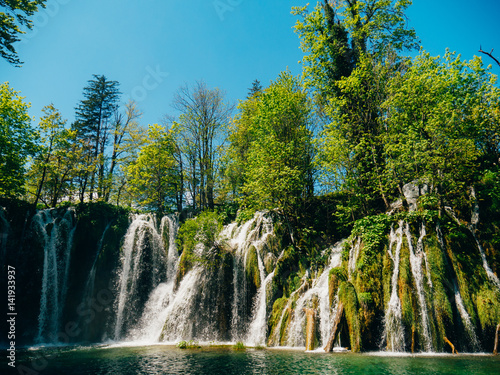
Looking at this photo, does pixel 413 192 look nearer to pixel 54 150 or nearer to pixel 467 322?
pixel 467 322

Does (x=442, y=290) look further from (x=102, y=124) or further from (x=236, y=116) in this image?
(x=102, y=124)

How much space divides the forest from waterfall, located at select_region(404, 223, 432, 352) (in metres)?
0.39

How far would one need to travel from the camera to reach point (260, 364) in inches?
386

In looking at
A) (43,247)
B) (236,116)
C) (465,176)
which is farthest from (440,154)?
(43,247)

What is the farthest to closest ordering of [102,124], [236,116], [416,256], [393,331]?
[102,124] < [236,116] < [416,256] < [393,331]

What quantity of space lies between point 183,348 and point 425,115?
1772cm

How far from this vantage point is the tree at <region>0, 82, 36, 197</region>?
21531 millimetres

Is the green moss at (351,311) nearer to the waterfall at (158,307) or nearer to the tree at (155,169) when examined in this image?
the waterfall at (158,307)

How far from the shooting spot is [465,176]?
47.2 ft

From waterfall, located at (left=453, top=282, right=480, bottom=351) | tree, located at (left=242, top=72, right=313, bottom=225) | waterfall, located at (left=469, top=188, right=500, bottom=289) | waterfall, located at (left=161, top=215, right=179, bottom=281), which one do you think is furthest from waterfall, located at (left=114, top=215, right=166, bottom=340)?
waterfall, located at (left=469, top=188, right=500, bottom=289)

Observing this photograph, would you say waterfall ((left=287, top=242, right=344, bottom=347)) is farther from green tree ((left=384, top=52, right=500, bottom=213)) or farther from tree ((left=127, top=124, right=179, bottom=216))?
tree ((left=127, top=124, right=179, bottom=216))

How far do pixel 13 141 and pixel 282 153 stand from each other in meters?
21.5

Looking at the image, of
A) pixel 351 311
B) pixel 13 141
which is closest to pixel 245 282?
pixel 351 311

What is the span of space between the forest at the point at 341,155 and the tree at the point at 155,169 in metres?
0.14
